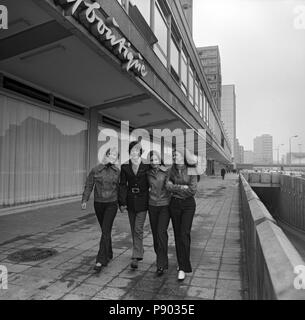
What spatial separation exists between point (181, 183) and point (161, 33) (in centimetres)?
1347

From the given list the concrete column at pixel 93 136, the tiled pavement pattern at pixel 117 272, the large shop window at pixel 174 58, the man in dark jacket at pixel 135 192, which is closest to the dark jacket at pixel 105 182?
the man in dark jacket at pixel 135 192

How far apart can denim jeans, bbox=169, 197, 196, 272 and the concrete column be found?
→ 9.50m

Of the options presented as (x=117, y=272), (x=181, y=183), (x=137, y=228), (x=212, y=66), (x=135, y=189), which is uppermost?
(x=212, y=66)

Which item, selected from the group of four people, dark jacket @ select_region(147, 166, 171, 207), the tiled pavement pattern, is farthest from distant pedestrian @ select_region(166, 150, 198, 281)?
the tiled pavement pattern

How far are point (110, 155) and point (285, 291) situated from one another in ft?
11.8

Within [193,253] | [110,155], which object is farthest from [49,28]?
[193,253]

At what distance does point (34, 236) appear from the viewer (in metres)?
6.71

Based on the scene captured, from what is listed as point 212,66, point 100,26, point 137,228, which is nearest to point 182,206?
point 137,228

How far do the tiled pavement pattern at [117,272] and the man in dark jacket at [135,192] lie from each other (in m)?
0.49

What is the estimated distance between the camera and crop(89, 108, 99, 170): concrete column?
13.5 meters

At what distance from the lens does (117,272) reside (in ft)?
15.2

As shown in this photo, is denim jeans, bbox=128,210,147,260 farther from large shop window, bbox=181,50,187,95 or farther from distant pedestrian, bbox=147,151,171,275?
large shop window, bbox=181,50,187,95

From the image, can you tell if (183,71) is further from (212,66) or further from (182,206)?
(212,66)
